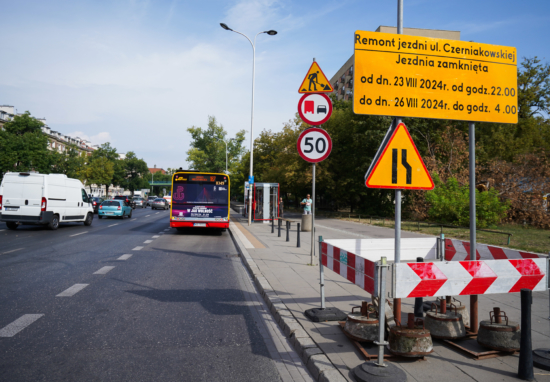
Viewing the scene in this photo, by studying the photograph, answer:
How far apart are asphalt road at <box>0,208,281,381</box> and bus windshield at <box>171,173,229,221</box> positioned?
7.68 metres

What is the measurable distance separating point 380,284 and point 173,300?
377 cm

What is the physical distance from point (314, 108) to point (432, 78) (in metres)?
3.15

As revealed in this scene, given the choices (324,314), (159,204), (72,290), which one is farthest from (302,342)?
(159,204)

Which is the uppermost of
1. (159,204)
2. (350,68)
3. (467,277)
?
(350,68)

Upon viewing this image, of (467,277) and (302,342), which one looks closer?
(467,277)

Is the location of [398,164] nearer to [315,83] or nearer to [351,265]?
[351,265]

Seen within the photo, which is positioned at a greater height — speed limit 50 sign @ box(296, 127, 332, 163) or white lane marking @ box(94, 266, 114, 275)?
speed limit 50 sign @ box(296, 127, 332, 163)

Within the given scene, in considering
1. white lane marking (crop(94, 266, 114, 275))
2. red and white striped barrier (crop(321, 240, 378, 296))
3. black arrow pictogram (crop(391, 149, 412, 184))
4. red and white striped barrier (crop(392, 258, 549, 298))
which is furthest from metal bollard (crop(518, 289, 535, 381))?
white lane marking (crop(94, 266, 114, 275))

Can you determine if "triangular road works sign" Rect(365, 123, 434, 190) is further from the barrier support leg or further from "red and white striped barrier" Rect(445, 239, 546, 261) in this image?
the barrier support leg

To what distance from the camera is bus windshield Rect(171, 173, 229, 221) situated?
57.2 feet

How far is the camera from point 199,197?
17.6 m

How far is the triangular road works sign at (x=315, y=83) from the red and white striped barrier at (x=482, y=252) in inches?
137

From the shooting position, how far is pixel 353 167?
34.9 metres

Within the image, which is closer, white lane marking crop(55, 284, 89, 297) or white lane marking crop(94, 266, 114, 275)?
white lane marking crop(55, 284, 89, 297)
